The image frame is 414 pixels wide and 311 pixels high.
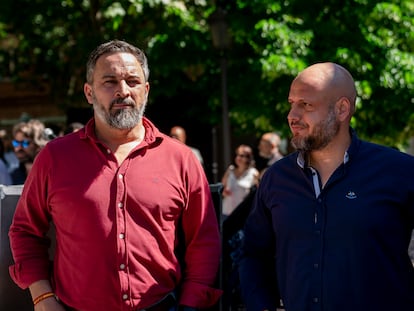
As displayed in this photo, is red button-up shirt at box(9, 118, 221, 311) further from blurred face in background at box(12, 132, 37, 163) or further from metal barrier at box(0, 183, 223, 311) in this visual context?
blurred face in background at box(12, 132, 37, 163)

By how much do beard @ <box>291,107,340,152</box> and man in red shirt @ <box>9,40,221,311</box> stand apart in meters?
0.62

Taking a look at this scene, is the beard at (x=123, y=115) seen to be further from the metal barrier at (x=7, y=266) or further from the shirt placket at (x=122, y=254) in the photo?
the metal barrier at (x=7, y=266)

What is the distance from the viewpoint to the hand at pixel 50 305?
3.83m

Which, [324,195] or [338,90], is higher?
[338,90]

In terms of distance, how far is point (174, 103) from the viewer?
17250 mm

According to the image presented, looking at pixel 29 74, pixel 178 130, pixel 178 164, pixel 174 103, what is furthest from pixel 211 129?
pixel 178 164

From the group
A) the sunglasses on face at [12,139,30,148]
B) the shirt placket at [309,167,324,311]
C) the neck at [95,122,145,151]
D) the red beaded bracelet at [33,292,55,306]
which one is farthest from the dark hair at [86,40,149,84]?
the sunglasses on face at [12,139,30,148]

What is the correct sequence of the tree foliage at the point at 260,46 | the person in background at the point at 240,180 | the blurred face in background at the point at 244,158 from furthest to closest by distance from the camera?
the tree foliage at the point at 260,46
the blurred face in background at the point at 244,158
the person in background at the point at 240,180

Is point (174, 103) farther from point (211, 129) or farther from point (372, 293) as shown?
point (372, 293)

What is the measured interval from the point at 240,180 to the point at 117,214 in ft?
22.2

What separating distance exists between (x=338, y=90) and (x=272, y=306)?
105 cm

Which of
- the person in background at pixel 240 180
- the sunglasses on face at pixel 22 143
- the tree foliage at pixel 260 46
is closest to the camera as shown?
the sunglasses on face at pixel 22 143

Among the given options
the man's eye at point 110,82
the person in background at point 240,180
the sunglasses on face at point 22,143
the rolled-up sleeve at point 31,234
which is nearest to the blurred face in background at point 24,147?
the sunglasses on face at point 22,143

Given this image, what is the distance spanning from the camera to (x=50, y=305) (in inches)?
151
